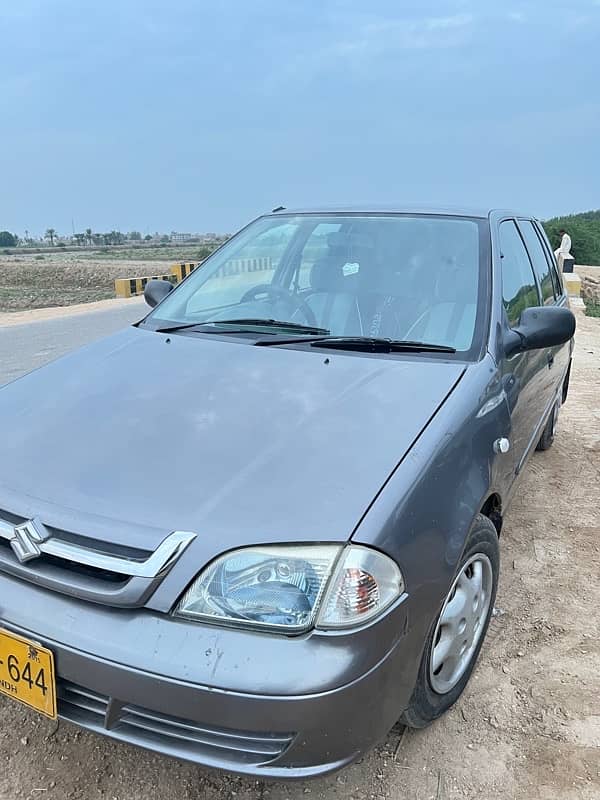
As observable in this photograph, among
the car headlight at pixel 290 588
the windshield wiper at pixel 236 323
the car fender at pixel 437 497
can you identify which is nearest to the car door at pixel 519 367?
the car fender at pixel 437 497

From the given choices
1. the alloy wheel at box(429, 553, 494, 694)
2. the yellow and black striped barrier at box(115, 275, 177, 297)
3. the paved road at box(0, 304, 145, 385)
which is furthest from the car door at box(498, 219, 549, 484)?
the yellow and black striped barrier at box(115, 275, 177, 297)

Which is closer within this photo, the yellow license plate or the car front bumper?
the car front bumper

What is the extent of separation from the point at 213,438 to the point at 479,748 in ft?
4.26

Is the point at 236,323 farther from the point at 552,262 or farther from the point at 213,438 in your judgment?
the point at 552,262

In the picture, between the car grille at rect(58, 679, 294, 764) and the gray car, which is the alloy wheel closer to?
the gray car

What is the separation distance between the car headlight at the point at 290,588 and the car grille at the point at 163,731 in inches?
10.2

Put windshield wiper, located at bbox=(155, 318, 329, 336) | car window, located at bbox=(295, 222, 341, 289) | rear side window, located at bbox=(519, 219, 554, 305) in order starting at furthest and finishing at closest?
rear side window, located at bbox=(519, 219, 554, 305) → car window, located at bbox=(295, 222, 341, 289) → windshield wiper, located at bbox=(155, 318, 329, 336)

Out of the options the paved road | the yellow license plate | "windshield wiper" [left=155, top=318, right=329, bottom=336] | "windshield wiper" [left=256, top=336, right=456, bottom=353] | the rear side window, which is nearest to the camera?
the yellow license plate

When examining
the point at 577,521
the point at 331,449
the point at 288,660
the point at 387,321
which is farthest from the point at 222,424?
the point at 577,521

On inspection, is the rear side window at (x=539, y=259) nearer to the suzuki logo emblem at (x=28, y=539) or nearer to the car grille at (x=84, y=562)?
the car grille at (x=84, y=562)

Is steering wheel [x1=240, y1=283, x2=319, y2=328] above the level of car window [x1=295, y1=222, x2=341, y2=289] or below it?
below

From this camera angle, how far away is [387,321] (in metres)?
2.64

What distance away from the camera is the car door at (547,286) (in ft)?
11.7

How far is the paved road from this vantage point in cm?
698
